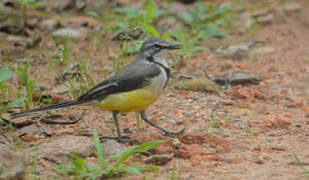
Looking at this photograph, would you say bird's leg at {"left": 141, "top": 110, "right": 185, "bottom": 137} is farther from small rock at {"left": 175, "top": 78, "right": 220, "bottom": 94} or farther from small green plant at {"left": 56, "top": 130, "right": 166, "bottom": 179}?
small rock at {"left": 175, "top": 78, "right": 220, "bottom": 94}

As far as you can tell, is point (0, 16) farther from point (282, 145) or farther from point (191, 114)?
point (282, 145)

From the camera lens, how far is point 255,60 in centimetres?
889

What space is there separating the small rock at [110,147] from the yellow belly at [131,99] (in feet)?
1.75

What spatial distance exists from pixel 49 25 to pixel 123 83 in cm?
462

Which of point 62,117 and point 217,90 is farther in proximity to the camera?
point 217,90

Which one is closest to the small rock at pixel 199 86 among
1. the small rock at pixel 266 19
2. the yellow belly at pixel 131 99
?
the yellow belly at pixel 131 99

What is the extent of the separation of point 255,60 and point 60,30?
388cm

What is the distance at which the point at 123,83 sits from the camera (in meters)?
5.69

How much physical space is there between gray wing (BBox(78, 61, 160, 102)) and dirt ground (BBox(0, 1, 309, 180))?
483 mm

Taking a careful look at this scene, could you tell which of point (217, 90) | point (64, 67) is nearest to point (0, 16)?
point (64, 67)

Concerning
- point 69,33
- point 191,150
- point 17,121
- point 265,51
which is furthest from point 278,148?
point 69,33

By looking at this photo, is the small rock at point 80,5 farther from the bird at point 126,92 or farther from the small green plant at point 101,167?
the small green plant at point 101,167

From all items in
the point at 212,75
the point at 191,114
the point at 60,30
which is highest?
the point at 60,30

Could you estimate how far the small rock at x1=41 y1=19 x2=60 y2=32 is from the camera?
9.68m
